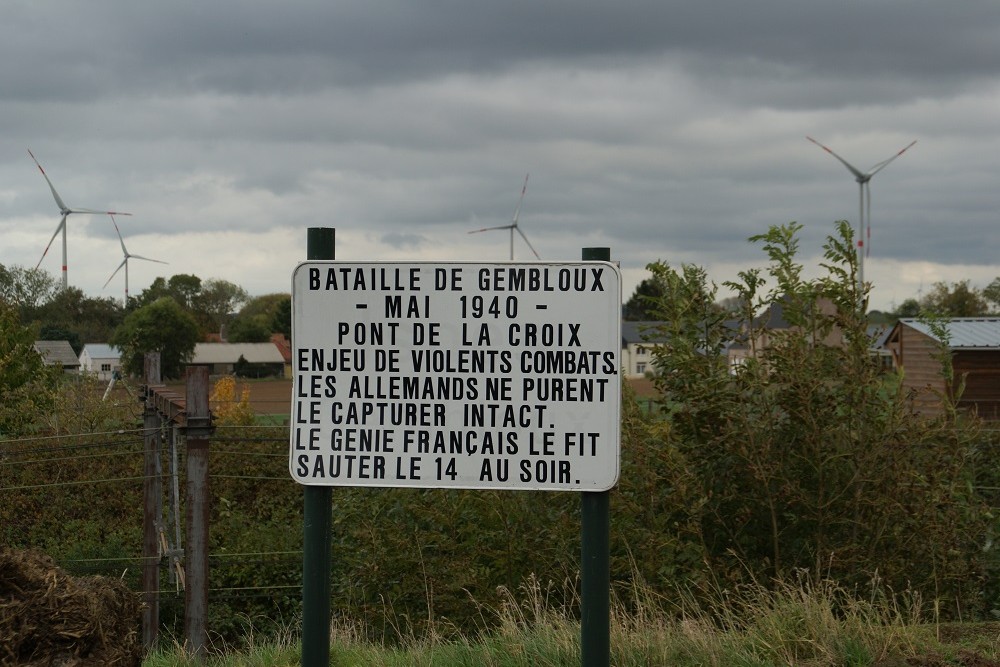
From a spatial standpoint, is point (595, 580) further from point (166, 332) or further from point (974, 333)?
point (166, 332)

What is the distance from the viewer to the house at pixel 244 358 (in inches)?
3327

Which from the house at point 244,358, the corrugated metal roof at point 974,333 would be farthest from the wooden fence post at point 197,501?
the house at point 244,358

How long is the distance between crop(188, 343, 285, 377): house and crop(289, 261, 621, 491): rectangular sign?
261 ft

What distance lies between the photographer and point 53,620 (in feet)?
18.0

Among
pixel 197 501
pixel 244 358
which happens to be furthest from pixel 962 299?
pixel 197 501

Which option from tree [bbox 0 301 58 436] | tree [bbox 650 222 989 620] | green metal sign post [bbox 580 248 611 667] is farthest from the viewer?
tree [bbox 0 301 58 436]

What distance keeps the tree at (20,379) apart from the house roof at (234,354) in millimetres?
58332

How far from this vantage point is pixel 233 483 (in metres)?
19.1

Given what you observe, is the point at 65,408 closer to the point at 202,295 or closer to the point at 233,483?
the point at 233,483

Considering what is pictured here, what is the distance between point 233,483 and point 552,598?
38.7ft

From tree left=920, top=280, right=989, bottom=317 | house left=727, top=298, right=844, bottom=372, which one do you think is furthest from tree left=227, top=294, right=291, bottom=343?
house left=727, top=298, right=844, bottom=372

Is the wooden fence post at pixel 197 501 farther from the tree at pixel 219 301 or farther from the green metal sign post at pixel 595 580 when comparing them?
the tree at pixel 219 301

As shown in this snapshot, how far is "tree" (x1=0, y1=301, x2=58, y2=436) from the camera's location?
71.4 feet

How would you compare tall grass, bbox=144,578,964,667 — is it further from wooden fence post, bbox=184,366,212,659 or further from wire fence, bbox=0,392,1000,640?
wire fence, bbox=0,392,1000,640
